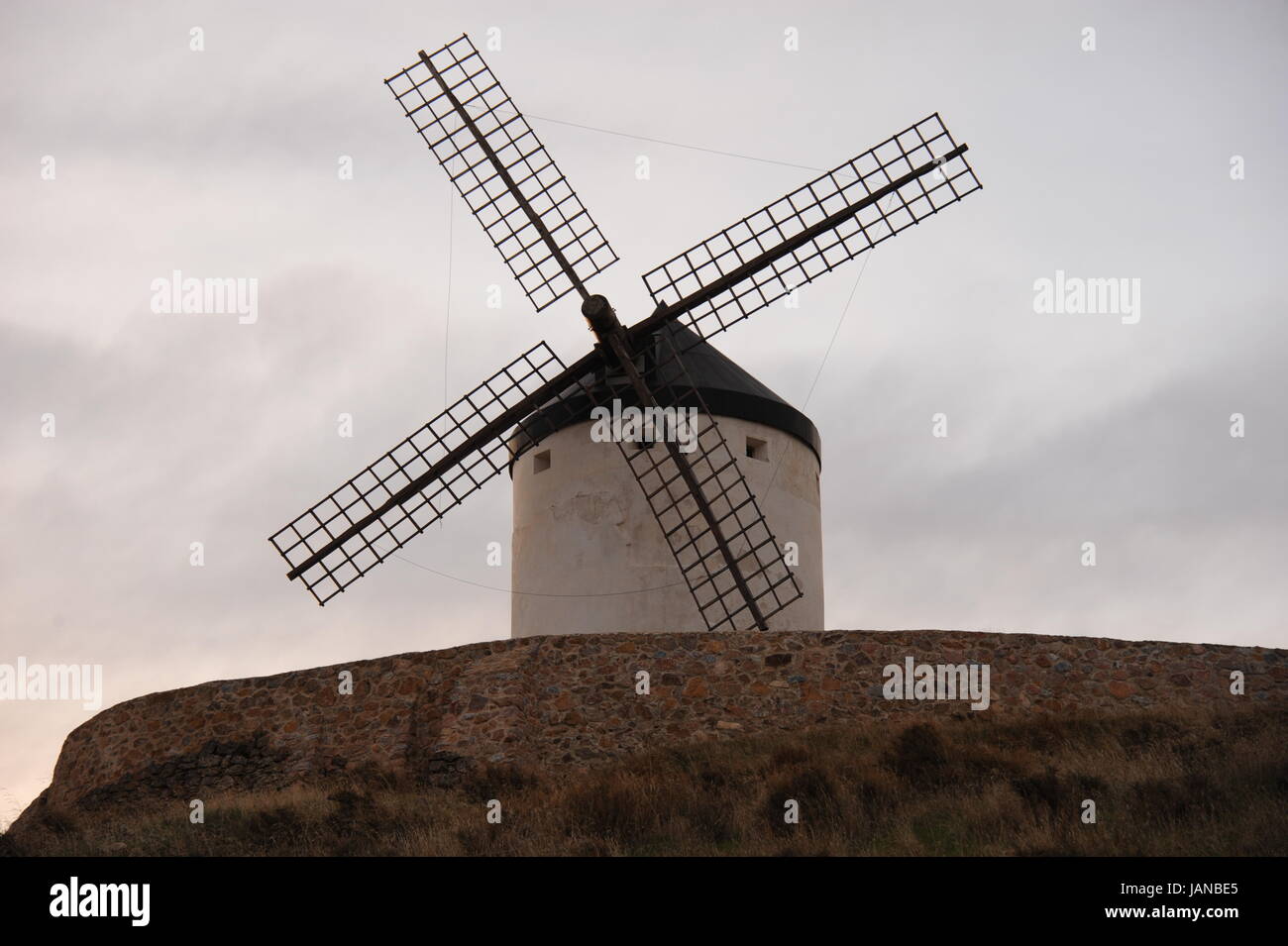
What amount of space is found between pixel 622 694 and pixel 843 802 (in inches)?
101

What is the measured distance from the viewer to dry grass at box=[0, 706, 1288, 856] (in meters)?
8.77

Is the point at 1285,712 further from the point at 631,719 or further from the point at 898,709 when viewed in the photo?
the point at 631,719

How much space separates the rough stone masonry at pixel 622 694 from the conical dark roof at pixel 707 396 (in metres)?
3.10

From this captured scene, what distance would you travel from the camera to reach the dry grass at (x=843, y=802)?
8.77 meters

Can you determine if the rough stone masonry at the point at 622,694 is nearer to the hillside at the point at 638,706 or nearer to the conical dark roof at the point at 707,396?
the hillside at the point at 638,706

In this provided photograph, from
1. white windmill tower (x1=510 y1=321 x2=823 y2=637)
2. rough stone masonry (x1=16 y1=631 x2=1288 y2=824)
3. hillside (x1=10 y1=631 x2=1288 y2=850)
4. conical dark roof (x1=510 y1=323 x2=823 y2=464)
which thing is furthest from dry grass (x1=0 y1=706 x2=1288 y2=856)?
conical dark roof (x1=510 y1=323 x2=823 y2=464)

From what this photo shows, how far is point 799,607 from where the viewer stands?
14297 mm

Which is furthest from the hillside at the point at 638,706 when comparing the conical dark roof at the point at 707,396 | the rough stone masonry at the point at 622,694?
the conical dark roof at the point at 707,396

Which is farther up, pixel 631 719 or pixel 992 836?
pixel 631 719

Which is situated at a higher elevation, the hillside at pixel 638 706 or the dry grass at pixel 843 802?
the hillside at pixel 638 706

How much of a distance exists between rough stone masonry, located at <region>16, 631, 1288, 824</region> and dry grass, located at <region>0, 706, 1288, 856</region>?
36 cm
